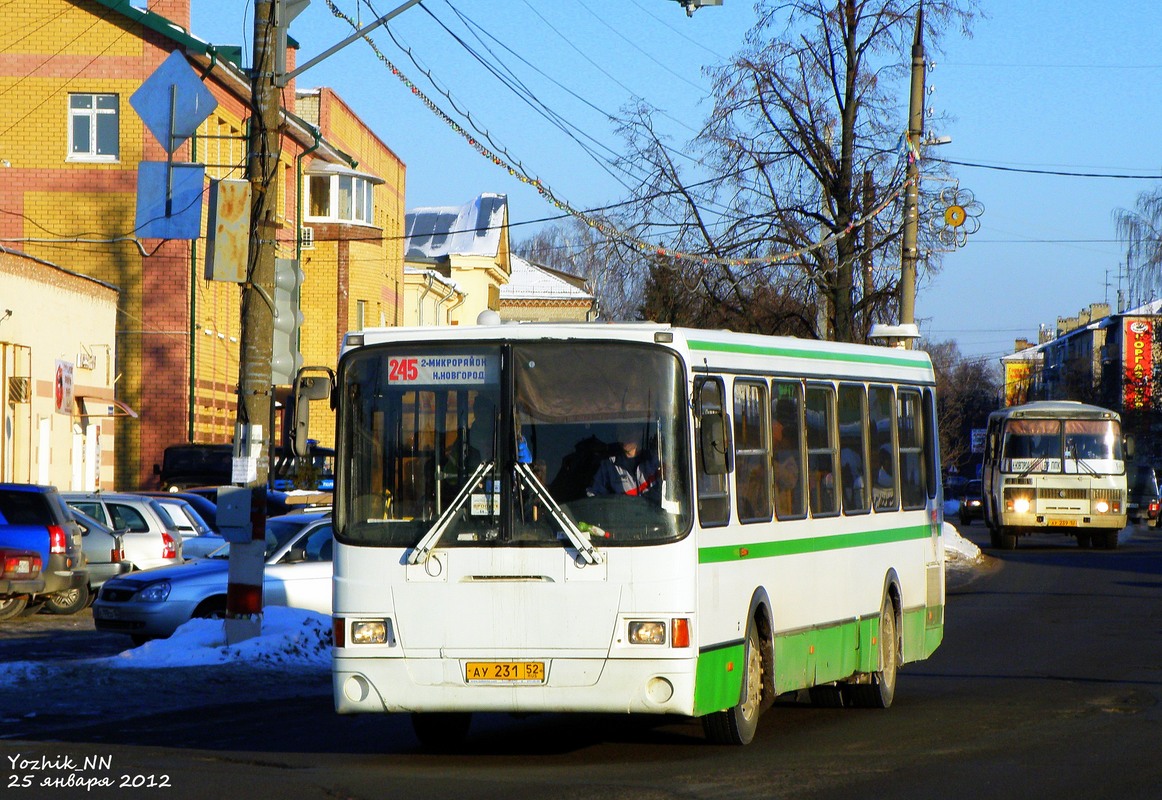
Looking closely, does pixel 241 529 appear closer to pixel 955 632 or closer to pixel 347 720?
pixel 347 720

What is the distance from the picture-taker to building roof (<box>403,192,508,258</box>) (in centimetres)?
9100

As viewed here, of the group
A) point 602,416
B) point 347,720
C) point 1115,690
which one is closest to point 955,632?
point 1115,690

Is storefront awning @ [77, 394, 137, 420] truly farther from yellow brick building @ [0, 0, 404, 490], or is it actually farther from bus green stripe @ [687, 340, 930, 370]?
bus green stripe @ [687, 340, 930, 370]

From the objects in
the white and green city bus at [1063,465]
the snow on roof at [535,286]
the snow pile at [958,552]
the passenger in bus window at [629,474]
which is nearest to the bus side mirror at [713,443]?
the passenger in bus window at [629,474]

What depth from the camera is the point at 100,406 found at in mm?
38812

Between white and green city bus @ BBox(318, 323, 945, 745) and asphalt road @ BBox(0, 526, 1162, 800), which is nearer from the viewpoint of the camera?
asphalt road @ BBox(0, 526, 1162, 800)

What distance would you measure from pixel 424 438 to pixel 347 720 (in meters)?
2.94

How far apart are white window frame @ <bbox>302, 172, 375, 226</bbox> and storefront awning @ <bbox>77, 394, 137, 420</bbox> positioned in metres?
16.6

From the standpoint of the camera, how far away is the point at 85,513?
24500 mm

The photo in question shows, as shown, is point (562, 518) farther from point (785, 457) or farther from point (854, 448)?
point (854, 448)

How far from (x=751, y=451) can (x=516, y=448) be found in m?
1.72

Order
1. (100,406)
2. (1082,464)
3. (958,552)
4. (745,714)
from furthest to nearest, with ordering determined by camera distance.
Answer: (1082,464)
(100,406)
(958,552)
(745,714)

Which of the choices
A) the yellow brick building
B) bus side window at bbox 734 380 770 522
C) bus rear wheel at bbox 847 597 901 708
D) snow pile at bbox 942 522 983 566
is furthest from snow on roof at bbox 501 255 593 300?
bus side window at bbox 734 380 770 522

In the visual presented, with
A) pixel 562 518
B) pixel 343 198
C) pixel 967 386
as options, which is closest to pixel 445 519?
pixel 562 518
